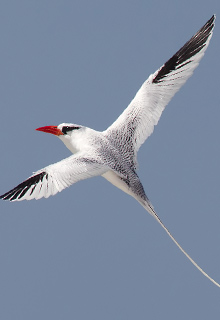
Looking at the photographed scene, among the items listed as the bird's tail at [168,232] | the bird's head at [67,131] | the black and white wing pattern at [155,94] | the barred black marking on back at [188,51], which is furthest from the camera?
the barred black marking on back at [188,51]

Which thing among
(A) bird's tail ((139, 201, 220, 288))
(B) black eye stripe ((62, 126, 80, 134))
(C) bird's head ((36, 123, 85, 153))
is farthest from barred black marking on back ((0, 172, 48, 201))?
(A) bird's tail ((139, 201, 220, 288))

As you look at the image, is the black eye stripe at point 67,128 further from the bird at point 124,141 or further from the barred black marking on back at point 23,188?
the barred black marking on back at point 23,188

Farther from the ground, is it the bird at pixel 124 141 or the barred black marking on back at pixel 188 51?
the barred black marking on back at pixel 188 51

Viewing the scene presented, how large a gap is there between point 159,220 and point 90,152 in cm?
123

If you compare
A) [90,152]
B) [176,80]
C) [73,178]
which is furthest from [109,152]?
A: [176,80]

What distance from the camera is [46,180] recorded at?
359 inches

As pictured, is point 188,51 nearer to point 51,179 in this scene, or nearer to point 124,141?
point 124,141

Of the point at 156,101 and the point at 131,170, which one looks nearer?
the point at 131,170

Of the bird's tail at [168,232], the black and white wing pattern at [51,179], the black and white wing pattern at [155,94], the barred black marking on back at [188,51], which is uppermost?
the barred black marking on back at [188,51]

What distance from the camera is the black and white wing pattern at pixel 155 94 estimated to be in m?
10.4

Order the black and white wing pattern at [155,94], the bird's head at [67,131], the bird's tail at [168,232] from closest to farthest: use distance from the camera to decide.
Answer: the bird's tail at [168,232], the bird's head at [67,131], the black and white wing pattern at [155,94]

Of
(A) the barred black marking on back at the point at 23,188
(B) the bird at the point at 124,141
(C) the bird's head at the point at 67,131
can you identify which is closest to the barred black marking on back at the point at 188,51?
(B) the bird at the point at 124,141

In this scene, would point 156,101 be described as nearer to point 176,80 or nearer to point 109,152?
point 176,80

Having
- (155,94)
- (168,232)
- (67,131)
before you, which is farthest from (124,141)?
(168,232)
